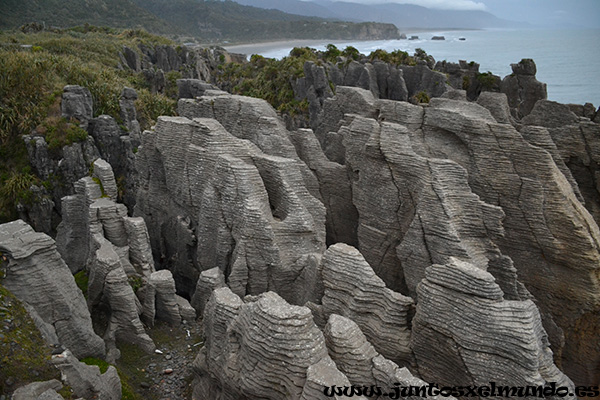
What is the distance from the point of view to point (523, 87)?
38.5 m

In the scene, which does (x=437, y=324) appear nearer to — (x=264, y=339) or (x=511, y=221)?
(x=264, y=339)

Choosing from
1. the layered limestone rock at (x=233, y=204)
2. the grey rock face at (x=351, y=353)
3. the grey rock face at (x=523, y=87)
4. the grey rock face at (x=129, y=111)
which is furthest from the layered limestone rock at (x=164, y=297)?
the grey rock face at (x=523, y=87)

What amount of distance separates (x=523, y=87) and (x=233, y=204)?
32.3 m

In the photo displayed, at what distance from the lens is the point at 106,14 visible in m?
147

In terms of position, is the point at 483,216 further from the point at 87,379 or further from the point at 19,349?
the point at 19,349

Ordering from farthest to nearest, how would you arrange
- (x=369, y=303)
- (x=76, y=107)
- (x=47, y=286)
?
(x=76, y=107), (x=47, y=286), (x=369, y=303)

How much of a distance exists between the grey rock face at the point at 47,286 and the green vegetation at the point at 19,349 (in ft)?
3.88

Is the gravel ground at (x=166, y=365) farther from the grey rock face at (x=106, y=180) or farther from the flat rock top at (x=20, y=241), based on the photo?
the grey rock face at (x=106, y=180)

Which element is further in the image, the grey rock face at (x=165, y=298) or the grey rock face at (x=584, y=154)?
the grey rock face at (x=584, y=154)

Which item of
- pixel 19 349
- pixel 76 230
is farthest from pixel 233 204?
pixel 76 230

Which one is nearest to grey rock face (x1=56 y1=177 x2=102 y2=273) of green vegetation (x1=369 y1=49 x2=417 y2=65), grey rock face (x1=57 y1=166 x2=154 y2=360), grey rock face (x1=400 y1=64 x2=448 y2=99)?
grey rock face (x1=57 y1=166 x2=154 y2=360)

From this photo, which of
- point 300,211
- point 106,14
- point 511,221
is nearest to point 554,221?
point 511,221

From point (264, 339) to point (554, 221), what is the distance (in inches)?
456

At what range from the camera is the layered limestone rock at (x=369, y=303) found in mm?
12375
